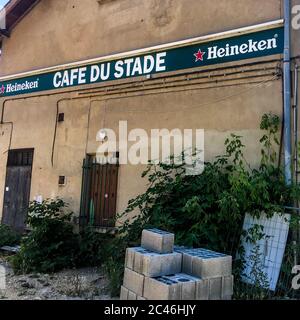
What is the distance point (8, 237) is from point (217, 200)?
4907mm

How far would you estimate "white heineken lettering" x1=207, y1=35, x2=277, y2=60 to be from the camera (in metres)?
5.21

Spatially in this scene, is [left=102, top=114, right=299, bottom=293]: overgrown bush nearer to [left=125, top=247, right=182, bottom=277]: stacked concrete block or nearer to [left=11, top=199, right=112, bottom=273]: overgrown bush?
[left=11, top=199, right=112, bottom=273]: overgrown bush

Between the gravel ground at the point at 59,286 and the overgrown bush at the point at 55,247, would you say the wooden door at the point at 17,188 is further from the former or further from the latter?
the gravel ground at the point at 59,286

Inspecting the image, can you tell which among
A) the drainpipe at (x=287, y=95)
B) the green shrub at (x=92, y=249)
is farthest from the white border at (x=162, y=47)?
the green shrub at (x=92, y=249)

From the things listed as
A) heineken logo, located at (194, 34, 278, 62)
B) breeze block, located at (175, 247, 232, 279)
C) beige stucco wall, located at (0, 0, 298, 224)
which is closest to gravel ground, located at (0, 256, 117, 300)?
beige stucco wall, located at (0, 0, 298, 224)

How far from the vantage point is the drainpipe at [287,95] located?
4.77 m

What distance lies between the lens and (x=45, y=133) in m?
7.80

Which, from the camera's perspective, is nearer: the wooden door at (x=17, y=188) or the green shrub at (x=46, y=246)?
the green shrub at (x=46, y=246)

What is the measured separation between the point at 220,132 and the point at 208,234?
1.74 m

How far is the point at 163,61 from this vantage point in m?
6.30

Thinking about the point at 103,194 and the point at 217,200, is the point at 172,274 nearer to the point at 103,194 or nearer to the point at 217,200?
the point at 217,200

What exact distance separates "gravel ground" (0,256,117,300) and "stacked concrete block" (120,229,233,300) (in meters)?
1.54

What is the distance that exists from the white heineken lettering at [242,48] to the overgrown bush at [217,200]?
110 cm
